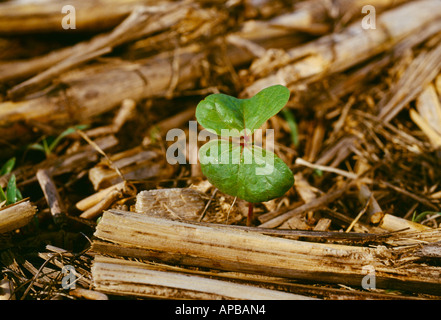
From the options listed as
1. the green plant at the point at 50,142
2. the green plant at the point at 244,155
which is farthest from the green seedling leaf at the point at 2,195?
the green plant at the point at 244,155

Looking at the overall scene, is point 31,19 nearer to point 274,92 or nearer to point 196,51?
point 196,51

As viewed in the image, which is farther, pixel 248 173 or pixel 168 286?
pixel 248 173

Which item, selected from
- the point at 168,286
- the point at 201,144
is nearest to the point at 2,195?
the point at 168,286

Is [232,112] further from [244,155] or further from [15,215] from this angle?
[15,215]

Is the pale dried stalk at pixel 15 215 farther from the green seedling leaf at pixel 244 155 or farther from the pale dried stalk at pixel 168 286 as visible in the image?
the green seedling leaf at pixel 244 155

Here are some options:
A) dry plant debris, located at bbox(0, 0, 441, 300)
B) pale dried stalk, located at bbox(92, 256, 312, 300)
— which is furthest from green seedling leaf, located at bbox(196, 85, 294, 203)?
pale dried stalk, located at bbox(92, 256, 312, 300)

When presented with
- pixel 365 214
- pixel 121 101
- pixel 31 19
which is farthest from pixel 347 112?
pixel 31 19

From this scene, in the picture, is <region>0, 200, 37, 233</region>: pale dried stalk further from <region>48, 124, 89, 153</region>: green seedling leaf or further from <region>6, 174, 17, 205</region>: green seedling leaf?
<region>48, 124, 89, 153</region>: green seedling leaf
